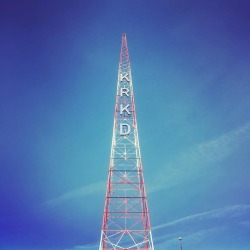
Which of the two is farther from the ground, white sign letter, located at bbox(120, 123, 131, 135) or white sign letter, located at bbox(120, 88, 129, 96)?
white sign letter, located at bbox(120, 88, 129, 96)

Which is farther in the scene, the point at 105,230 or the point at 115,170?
the point at 115,170

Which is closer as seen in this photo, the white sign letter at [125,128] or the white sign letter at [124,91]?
the white sign letter at [125,128]

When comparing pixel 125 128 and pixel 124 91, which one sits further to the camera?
pixel 124 91

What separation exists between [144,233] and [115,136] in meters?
10.2

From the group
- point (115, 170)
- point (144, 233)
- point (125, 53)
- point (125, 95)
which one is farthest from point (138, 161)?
point (125, 53)

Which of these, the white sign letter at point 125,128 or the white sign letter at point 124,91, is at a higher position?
the white sign letter at point 124,91

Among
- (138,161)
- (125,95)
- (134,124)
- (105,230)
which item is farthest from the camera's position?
(125,95)

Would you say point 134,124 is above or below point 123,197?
above

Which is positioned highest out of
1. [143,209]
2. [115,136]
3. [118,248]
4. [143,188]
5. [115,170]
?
[115,136]

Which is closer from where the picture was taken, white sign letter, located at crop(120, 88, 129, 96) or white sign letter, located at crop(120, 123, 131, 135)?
white sign letter, located at crop(120, 123, 131, 135)

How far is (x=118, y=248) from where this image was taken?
77.7 ft

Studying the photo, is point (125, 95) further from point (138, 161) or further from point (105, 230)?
point (105, 230)

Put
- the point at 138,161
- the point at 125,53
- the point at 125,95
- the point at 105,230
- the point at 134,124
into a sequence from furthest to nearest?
the point at 125,53
the point at 125,95
the point at 134,124
the point at 138,161
the point at 105,230

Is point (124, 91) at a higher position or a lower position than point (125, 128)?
higher
